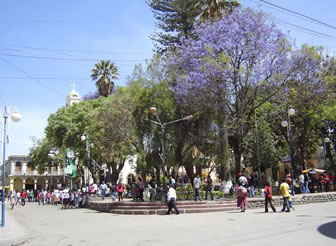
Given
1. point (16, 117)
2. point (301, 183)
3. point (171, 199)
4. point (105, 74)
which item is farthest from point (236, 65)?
point (105, 74)

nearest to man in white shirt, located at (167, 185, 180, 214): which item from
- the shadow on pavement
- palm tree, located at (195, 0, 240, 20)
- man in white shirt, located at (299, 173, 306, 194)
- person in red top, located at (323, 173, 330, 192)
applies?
the shadow on pavement

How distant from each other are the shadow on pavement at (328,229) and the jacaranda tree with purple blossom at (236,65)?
12.0m

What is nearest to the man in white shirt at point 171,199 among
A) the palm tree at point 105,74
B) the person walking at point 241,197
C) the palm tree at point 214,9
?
the person walking at point 241,197

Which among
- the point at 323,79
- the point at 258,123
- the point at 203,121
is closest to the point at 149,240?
the point at 203,121

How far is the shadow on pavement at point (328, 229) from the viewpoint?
9.39 metres

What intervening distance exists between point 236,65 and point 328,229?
47.7 ft

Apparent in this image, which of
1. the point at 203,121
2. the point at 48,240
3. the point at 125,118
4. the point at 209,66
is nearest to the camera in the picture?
the point at 48,240

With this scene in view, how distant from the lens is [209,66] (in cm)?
2241

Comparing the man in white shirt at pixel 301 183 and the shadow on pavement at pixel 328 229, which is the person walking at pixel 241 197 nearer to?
the shadow on pavement at pixel 328 229

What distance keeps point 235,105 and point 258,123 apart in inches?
411

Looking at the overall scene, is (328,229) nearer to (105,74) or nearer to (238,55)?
(238,55)

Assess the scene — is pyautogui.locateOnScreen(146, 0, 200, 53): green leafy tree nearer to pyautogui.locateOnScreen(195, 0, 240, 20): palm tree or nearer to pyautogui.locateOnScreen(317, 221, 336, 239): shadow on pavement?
pyautogui.locateOnScreen(195, 0, 240, 20): palm tree

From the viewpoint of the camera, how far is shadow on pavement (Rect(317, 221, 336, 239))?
30.8 feet

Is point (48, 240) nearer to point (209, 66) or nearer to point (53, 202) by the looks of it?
point (209, 66)
